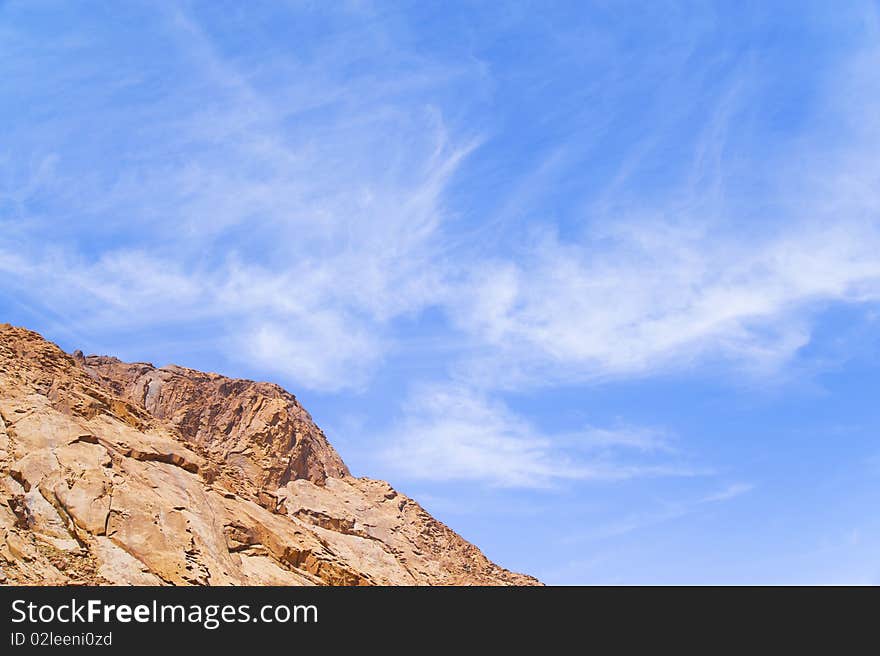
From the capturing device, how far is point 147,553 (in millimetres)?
37562

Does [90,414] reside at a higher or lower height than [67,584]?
higher

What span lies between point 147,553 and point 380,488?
180 feet
